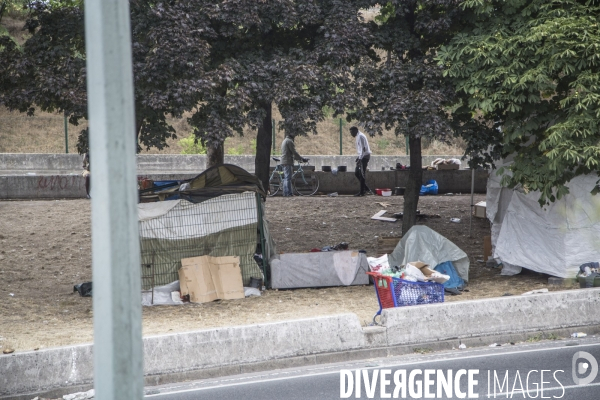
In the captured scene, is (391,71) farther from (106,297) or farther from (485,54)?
(106,297)

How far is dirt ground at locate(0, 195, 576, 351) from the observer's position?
10289 mm

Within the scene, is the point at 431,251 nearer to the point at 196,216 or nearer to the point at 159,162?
the point at 196,216

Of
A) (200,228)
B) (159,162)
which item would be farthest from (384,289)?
(159,162)

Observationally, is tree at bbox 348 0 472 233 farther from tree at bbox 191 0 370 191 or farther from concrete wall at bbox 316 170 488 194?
concrete wall at bbox 316 170 488 194

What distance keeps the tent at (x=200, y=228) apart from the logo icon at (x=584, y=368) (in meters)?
5.57

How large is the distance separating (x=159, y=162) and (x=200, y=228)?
2087 centimetres

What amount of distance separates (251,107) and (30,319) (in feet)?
15.9

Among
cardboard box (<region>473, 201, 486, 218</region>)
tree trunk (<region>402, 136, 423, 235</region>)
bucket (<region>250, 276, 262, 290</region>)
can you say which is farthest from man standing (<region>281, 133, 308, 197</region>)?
bucket (<region>250, 276, 262, 290</region>)

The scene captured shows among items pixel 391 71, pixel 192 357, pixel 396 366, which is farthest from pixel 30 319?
pixel 391 71

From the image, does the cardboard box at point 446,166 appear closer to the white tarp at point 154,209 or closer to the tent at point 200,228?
the tent at point 200,228

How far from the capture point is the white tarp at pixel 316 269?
12258 mm

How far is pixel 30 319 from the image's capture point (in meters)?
10.7

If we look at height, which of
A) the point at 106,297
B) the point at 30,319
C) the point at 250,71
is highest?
the point at 250,71

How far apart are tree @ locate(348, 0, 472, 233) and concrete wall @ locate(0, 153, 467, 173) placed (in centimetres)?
1787
